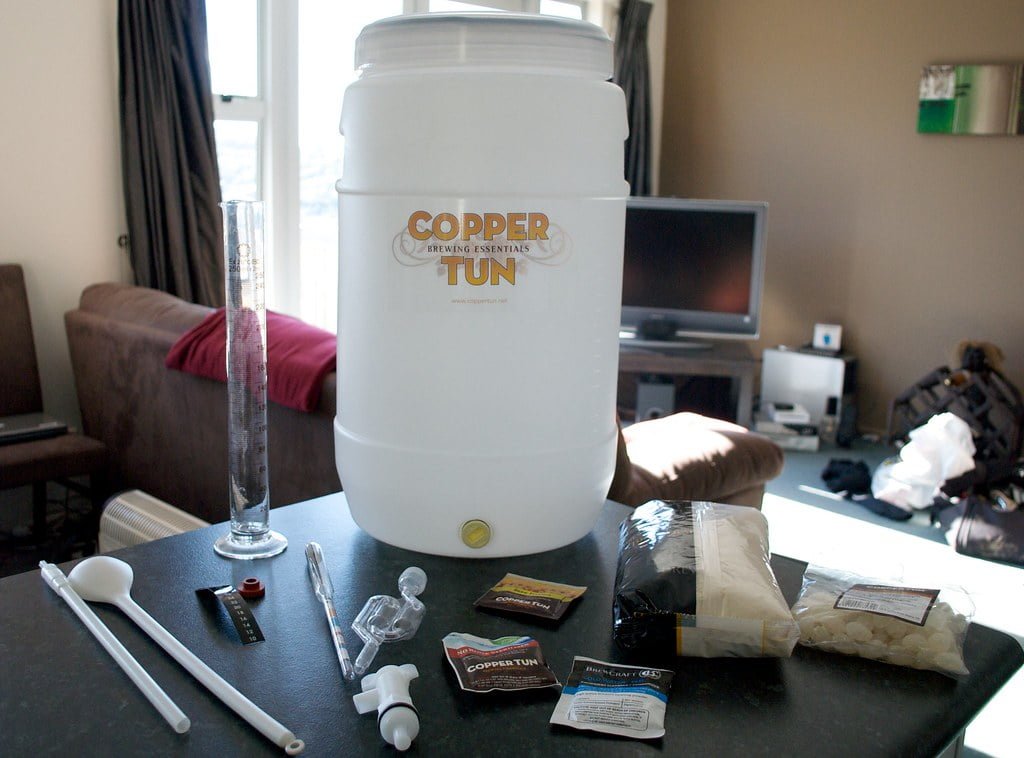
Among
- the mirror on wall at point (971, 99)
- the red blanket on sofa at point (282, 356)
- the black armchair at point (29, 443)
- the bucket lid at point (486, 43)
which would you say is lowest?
the black armchair at point (29, 443)

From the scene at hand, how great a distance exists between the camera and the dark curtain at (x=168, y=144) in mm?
3092

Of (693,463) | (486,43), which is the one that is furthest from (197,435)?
(486,43)

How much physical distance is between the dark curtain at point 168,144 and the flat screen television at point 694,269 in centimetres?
Answer: 198

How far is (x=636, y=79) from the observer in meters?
4.95

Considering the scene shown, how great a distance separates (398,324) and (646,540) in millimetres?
279

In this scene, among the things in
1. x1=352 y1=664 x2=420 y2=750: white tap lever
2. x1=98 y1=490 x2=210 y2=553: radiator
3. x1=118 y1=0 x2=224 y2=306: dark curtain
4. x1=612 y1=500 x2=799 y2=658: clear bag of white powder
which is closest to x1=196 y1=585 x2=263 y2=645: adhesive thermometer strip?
x1=352 y1=664 x2=420 y2=750: white tap lever

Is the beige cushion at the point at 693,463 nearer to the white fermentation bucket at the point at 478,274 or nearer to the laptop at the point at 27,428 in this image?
A: the white fermentation bucket at the point at 478,274

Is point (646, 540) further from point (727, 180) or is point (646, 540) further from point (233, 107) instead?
point (727, 180)

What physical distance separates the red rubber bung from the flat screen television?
3.71 meters

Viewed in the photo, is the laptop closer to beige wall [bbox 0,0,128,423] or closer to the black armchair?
the black armchair

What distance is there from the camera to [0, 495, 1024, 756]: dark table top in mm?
607

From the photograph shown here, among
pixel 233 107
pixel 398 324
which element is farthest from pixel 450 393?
pixel 233 107

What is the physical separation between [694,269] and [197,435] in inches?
107

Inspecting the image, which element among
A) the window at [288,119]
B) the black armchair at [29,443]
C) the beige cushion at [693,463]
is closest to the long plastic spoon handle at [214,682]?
the beige cushion at [693,463]
